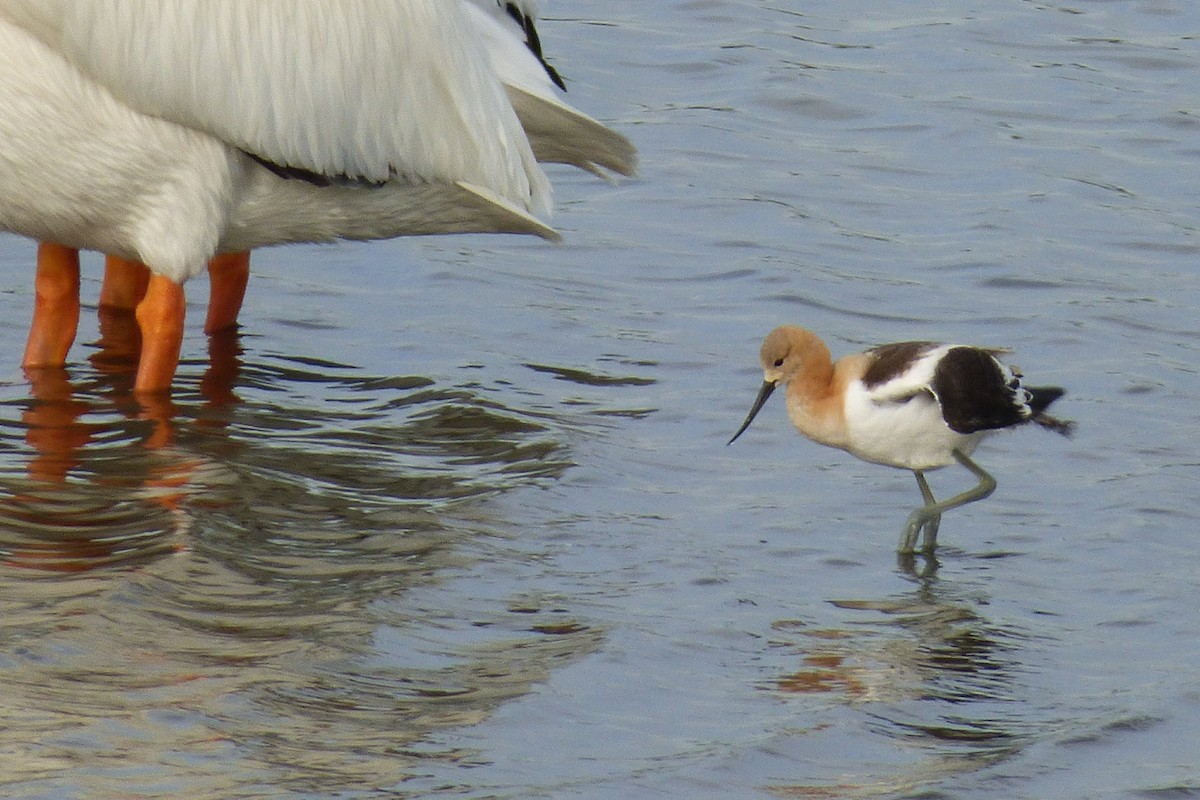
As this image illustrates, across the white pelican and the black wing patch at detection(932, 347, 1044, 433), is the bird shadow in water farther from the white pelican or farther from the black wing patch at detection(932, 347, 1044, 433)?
the black wing patch at detection(932, 347, 1044, 433)

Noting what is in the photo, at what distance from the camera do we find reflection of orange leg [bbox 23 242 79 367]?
7328 mm

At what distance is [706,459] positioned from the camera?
271 inches

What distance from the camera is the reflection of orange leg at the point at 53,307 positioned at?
7328 mm

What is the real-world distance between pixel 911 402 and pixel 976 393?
19 cm

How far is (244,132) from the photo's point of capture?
21.9 feet

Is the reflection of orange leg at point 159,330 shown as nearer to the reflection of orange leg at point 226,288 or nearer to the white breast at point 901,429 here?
the reflection of orange leg at point 226,288

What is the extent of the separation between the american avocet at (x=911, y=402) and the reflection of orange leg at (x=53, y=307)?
7.74ft

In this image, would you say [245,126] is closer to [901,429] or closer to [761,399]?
[761,399]

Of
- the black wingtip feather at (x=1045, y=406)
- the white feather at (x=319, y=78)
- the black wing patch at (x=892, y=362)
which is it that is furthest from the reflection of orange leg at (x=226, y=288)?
the black wingtip feather at (x=1045, y=406)

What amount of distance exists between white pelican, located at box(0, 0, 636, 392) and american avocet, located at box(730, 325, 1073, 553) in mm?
1267

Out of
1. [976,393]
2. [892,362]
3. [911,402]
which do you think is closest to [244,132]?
[892,362]

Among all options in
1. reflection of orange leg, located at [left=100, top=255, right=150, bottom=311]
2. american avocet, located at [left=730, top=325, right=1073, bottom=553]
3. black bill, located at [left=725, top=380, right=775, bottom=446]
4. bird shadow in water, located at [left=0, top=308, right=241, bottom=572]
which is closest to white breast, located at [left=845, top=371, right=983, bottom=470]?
american avocet, located at [left=730, top=325, right=1073, bottom=553]

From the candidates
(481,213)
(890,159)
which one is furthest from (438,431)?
(890,159)

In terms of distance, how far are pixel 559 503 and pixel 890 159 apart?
13.9 feet
